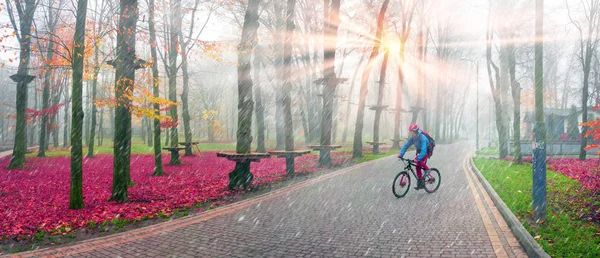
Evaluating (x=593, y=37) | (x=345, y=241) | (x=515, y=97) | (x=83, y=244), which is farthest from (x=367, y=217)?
(x=593, y=37)

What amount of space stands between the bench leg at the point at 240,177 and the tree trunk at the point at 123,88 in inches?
110

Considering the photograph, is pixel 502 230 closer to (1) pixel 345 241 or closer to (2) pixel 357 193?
(1) pixel 345 241

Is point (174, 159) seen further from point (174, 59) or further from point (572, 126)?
point (572, 126)

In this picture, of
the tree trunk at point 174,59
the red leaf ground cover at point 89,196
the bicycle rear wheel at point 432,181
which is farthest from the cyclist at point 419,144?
the tree trunk at point 174,59

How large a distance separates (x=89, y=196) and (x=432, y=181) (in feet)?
30.6

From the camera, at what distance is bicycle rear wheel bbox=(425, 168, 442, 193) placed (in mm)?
9848

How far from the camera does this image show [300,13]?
103 ft

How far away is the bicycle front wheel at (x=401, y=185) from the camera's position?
9.13 m

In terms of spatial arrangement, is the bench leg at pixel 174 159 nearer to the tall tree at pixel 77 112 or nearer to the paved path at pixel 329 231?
the tall tree at pixel 77 112

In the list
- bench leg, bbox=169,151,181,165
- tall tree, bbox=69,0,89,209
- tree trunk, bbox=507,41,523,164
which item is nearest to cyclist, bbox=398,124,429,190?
tall tree, bbox=69,0,89,209

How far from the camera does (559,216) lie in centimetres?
684

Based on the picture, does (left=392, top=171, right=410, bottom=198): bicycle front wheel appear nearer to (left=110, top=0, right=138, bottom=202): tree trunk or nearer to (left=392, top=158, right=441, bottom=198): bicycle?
(left=392, top=158, right=441, bottom=198): bicycle

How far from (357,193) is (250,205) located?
9.93ft

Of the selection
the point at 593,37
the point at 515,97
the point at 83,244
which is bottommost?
the point at 83,244
